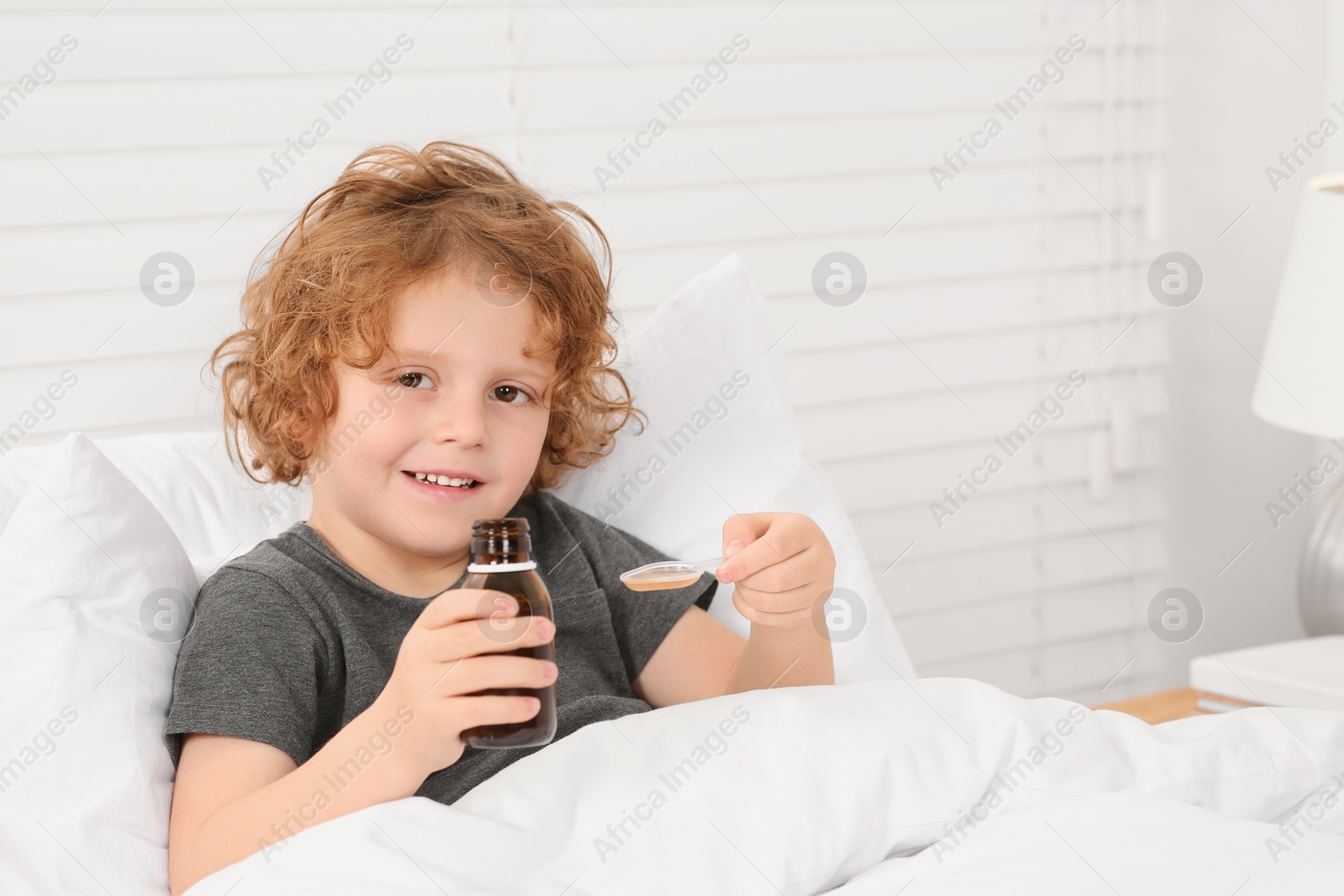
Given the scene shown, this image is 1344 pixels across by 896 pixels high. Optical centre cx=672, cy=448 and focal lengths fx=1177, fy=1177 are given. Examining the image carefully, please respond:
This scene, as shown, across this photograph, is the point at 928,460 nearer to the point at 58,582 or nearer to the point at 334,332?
the point at 334,332

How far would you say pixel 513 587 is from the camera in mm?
779

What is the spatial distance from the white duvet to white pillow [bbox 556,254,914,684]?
38 centimetres

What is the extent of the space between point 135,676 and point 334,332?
1.10 ft

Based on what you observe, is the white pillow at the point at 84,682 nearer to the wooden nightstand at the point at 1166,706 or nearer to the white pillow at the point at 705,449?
the white pillow at the point at 705,449

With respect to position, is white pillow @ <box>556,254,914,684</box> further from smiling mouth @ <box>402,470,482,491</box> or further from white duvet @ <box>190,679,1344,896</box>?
white duvet @ <box>190,679,1344,896</box>

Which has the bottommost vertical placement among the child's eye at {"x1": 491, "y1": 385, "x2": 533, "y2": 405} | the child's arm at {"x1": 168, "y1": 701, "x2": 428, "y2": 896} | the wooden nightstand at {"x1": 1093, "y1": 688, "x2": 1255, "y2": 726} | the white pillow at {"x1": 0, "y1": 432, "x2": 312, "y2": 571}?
the wooden nightstand at {"x1": 1093, "y1": 688, "x2": 1255, "y2": 726}

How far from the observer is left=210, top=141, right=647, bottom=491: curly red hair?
107 cm

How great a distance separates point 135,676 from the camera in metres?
0.93

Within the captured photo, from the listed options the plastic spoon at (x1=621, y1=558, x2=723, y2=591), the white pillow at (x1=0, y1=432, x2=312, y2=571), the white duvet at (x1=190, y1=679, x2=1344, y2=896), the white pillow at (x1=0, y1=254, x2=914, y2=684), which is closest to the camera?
the white duvet at (x1=190, y1=679, x2=1344, y2=896)

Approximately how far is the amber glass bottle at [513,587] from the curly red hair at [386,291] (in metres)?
0.33

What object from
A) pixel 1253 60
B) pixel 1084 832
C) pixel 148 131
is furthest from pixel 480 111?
pixel 1253 60

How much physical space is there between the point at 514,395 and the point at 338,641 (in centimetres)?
27

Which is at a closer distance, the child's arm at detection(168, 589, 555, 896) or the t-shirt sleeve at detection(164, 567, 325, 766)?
the child's arm at detection(168, 589, 555, 896)

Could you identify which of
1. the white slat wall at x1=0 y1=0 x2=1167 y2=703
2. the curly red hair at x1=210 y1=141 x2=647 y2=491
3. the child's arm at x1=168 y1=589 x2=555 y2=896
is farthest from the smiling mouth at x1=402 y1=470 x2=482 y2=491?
the white slat wall at x1=0 y1=0 x2=1167 y2=703
